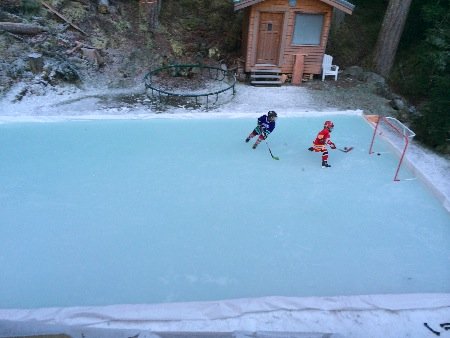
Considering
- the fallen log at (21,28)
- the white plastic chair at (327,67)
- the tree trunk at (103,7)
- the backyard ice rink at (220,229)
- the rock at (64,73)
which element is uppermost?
the tree trunk at (103,7)

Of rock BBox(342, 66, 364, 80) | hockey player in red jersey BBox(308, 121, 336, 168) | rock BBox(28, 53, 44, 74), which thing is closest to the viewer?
hockey player in red jersey BBox(308, 121, 336, 168)

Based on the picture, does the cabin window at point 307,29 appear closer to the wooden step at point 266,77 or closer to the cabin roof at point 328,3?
the cabin roof at point 328,3

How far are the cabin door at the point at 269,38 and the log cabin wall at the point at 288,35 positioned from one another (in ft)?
0.46

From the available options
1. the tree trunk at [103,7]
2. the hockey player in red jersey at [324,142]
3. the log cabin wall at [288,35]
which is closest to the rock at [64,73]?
the tree trunk at [103,7]

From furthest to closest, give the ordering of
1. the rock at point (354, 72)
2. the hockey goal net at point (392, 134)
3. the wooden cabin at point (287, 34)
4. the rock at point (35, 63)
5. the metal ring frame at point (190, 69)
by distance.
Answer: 1. the rock at point (354, 72)
2. the wooden cabin at point (287, 34)
3. the metal ring frame at point (190, 69)
4. the rock at point (35, 63)
5. the hockey goal net at point (392, 134)

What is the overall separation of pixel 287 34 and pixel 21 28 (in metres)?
8.29

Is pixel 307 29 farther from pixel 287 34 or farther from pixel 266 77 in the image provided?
pixel 266 77

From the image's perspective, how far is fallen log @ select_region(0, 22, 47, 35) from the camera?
37.3 feet

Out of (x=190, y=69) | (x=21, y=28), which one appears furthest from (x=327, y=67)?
(x=21, y=28)

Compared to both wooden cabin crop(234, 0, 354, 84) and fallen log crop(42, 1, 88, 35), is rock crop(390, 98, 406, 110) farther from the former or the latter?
fallen log crop(42, 1, 88, 35)

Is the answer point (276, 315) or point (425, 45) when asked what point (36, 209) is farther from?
point (425, 45)

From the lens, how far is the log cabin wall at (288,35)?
1166 cm

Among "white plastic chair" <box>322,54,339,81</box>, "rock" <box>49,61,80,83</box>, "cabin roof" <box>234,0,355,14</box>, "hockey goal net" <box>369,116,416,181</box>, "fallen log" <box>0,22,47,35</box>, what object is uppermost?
"cabin roof" <box>234,0,355,14</box>

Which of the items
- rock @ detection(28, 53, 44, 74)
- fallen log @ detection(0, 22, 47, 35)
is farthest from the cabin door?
fallen log @ detection(0, 22, 47, 35)
